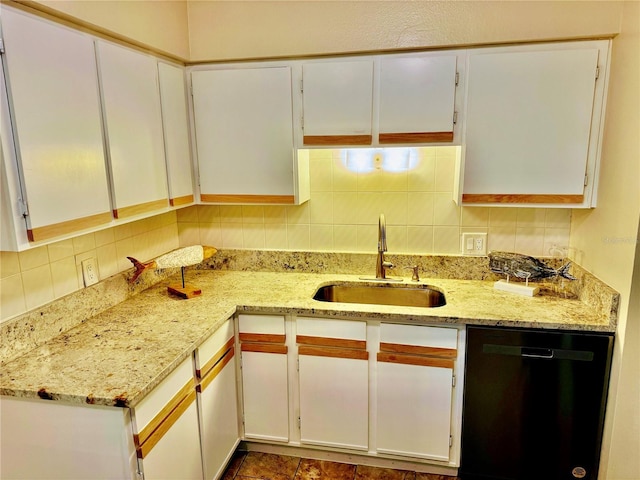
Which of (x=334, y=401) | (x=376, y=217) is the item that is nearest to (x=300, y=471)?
(x=334, y=401)

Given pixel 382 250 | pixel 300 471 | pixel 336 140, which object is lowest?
pixel 300 471

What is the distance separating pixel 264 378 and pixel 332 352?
0.38 m

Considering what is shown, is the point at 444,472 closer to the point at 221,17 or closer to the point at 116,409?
the point at 116,409

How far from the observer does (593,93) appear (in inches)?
68.9

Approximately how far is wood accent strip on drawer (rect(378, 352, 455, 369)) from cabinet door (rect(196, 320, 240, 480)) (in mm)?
709

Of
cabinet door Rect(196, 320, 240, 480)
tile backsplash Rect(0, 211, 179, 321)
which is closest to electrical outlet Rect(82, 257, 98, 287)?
tile backsplash Rect(0, 211, 179, 321)

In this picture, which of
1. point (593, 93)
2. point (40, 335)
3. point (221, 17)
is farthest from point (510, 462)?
point (221, 17)

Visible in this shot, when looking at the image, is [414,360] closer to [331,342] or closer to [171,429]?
[331,342]

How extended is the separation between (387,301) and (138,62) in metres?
1.64

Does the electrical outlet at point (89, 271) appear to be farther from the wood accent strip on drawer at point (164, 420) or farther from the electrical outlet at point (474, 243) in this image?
the electrical outlet at point (474, 243)

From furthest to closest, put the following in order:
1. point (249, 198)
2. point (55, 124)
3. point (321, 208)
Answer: point (321, 208)
point (249, 198)
point (55, 124)

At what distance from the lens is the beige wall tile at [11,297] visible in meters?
1.44

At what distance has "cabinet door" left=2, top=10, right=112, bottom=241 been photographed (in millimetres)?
1214

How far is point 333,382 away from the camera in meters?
1.97
